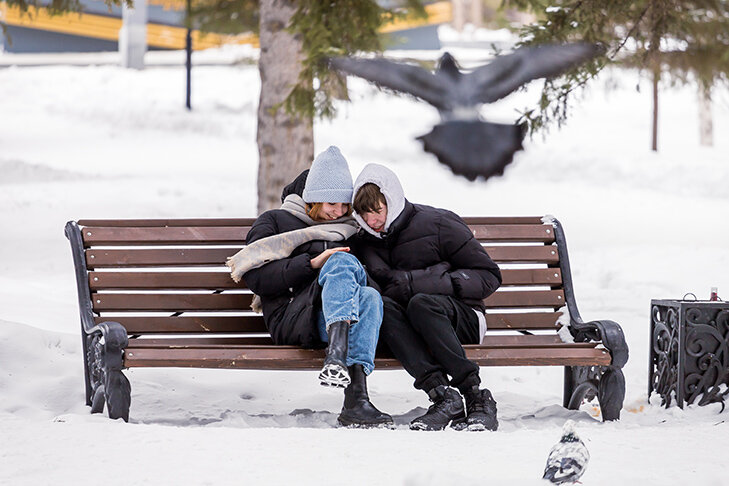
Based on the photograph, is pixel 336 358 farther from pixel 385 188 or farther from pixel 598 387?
pixel 598 387

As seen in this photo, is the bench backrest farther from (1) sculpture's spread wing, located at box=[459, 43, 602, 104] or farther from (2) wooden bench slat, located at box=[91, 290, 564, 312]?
(1) sculpture's spread wing, located at box=[459, 43, 602, 104]

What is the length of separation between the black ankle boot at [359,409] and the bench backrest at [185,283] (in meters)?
0.85

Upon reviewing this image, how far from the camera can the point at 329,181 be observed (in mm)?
5016

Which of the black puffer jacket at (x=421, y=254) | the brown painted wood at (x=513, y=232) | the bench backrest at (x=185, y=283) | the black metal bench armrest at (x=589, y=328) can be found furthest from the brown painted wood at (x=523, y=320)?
the black puffer jacket at (x=421, y=254)

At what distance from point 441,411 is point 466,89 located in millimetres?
1860

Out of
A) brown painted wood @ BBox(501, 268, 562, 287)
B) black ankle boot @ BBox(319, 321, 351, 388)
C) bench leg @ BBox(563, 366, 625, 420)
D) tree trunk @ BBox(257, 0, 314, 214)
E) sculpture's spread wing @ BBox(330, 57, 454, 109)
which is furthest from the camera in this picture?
tree trunk @ BBox(257, 0, 314, 214)

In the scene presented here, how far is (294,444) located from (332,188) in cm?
147

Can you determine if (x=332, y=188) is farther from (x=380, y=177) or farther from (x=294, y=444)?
(x=294, y=444)

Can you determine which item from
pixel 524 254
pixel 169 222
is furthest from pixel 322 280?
pixel 524 254

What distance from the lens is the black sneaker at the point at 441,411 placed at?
4.52 m

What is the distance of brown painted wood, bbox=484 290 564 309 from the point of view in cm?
561

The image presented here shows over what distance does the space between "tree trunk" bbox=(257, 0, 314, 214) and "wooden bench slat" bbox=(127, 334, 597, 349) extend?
5466mm

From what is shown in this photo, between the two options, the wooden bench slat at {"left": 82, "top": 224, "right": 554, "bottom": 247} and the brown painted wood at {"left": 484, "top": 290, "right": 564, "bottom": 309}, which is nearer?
the wooden bench slat at {"left": 82, "top": 224, "right": 554, "bottom": 247}

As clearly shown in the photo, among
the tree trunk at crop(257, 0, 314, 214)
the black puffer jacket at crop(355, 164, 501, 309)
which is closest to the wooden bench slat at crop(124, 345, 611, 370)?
the black puffer jacket at crop(355, 164, 501, 309)
